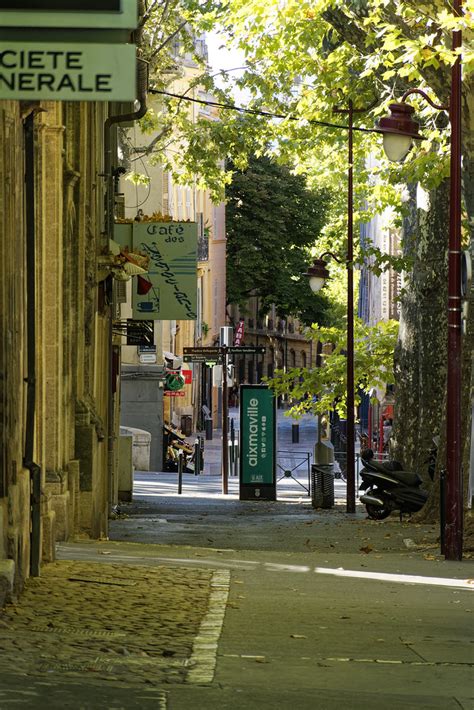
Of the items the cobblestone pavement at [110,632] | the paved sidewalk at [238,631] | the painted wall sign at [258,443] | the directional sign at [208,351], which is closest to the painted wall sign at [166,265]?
the painted wall sign at [258,443]

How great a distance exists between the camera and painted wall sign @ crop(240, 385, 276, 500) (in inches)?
1299

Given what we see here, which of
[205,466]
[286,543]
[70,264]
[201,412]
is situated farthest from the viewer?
[201,412]

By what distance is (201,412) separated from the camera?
77750 mm

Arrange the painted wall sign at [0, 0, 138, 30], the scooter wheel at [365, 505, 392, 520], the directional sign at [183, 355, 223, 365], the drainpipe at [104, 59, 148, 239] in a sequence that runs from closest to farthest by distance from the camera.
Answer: the painted wall sign at [0, 0, 138, 30], the drainpipe at [104, 59, 148, 239], the scooter wheel at [365, 505, 392, 520], the directional sign at [183, 355, 223, 365]

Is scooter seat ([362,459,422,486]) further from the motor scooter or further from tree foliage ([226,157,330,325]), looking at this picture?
tree foliage ([226,157,330,325])

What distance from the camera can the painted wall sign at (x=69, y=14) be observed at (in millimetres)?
6535

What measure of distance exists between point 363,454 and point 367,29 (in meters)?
8.65

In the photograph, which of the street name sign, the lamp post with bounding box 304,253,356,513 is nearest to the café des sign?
the lamp post with bounding box 304,253,356,513

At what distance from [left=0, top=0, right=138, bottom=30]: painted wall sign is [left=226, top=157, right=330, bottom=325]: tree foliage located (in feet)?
233

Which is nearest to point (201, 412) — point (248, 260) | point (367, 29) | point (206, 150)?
point (248, 260)

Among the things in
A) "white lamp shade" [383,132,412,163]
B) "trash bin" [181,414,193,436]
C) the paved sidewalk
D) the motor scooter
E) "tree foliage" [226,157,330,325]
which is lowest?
"trash bin" [181,414,193,436]

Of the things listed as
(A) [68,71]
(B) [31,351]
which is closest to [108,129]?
(B) [31,351]

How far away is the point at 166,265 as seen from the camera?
26406 mm

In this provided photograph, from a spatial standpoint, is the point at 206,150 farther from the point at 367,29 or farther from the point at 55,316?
the point at 55,316
